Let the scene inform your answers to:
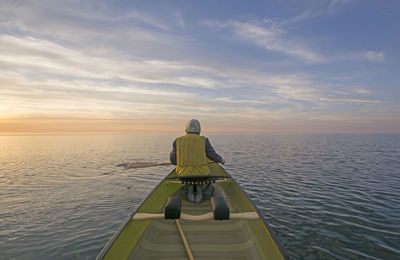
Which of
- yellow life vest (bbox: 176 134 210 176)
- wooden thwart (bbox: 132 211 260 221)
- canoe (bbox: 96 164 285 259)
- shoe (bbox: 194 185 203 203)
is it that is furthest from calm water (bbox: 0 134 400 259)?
yellow life vest (bbox: 176 134 210 176)

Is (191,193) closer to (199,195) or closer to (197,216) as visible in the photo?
(199,195)

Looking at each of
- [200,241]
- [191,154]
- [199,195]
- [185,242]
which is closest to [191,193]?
[199,195]

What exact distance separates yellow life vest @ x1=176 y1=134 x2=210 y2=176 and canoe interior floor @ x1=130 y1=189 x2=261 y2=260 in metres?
1.67

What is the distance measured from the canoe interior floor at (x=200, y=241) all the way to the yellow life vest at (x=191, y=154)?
1674 millimetres

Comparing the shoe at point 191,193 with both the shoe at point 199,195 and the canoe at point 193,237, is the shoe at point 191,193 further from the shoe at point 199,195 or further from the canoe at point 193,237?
the canoe at point 193,237

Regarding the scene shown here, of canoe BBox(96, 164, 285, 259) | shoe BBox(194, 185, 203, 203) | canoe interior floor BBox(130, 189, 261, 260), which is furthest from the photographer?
shoe BBox(194, 185, 203, 203)

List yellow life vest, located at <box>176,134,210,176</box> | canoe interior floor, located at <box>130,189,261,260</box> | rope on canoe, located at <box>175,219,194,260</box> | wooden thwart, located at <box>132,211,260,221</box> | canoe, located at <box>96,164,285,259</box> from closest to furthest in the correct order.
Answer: rope on canoe, located at <box>175,219,194,260</box>, canoe, located at <box>96,164,285,259</box>, canoe interior floor, located at <box>130,189,261,260</box>, wooden thwart, located at <box>132,211,260,221</box>, yellow life vest, located at <box>176,134,210,176</box>

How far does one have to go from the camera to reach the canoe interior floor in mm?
3564

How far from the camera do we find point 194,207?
19.8 ft

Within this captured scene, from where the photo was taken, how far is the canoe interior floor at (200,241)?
3564 millimetres

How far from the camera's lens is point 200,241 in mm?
3947

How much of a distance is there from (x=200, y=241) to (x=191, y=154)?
2.46 m

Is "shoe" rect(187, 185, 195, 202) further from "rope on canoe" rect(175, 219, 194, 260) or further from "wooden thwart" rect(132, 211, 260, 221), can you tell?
"wooden thwart" rect(132, 211, 260, 221)

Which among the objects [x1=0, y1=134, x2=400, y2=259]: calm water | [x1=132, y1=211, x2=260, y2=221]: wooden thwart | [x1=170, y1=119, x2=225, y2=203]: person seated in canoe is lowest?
[x1=0, y1=134, x2=400, y2=259]: calm water
